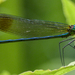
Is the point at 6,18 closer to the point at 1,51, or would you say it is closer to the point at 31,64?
the point at 1,51

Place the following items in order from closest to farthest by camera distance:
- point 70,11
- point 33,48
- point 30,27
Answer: point 70,11
point 30,27
point 33,48

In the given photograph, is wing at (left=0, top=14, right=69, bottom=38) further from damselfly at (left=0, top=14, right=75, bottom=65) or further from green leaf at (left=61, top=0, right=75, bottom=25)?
green leaf at (left=61, top=0, right=75, bottom=25)

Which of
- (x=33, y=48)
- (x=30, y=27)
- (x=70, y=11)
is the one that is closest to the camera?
(x=70, y=11)

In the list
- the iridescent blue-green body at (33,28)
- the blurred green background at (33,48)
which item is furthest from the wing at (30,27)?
the blurred green background at (33,48)

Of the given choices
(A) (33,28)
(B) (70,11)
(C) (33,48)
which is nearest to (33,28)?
(A) (33,28)

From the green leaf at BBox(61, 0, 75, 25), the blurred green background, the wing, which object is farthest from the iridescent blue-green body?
the green leaf at BBox(61, 0, 75, 25)

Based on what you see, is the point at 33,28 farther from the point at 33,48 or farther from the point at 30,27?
the point at 33,48

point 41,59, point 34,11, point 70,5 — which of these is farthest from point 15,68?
point 34,11
